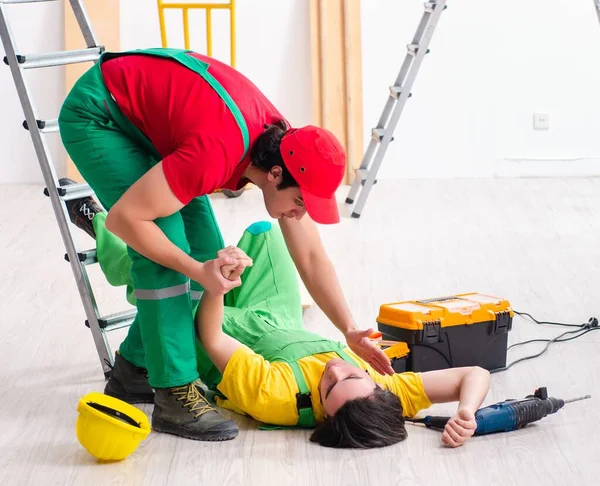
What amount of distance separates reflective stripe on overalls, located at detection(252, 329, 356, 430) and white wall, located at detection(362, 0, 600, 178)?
364cm

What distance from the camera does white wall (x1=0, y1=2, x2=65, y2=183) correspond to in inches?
245

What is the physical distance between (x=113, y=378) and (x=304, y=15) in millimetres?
3796

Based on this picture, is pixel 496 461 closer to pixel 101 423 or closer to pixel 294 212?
pixel 294 212

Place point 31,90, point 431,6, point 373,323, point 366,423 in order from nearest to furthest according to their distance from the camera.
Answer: point 366,423 < point 373,323 < point 431,6 < point 31,90

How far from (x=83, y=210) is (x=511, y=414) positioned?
1.54 m

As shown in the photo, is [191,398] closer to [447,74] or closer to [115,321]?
[115,321]

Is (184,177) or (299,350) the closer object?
(184,177)

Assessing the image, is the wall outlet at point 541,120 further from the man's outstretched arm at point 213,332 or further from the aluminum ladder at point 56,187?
the man's outstretched arm at point 213,332

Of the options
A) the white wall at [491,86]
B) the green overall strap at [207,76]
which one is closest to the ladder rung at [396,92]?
the white wall at [491,86]

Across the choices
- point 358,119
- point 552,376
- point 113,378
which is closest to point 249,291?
point 113,378

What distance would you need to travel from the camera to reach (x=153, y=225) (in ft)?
7.97

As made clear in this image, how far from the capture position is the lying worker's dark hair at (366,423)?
252 centimetres

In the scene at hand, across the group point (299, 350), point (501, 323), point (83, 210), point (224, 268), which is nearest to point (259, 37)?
point (83, 210)

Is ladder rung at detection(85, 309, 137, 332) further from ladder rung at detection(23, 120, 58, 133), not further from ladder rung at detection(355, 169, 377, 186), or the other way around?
ladder rung at detection(355, 169, 377, 186)
